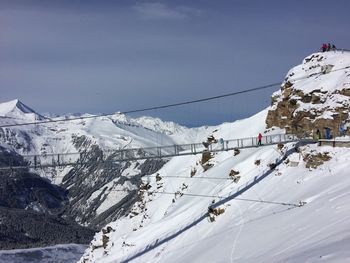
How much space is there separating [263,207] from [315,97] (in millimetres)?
16461

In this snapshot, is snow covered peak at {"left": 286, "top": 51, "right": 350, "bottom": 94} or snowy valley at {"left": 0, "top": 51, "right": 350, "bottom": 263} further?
snow covered peak at {"left": 286, "top": 51, "right": 350, "bottom": 94}

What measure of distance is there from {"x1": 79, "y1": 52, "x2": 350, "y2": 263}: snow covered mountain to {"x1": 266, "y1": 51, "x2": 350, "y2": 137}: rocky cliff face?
0.54 ft

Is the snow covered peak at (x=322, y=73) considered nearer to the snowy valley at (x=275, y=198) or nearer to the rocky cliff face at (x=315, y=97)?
the rocky cliff face at (x=315, y=97)

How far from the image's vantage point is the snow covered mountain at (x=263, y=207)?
26438 mm

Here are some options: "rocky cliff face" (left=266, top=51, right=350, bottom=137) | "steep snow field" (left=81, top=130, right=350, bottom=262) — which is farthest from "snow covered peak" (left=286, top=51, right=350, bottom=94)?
"steep snow field" (left=81, top=130, right=350, bottom=262)

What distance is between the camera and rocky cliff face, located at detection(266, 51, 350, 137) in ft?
165

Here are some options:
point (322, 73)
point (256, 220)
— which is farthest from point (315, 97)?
point (256, 220)

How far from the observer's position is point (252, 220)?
3916 centimetres

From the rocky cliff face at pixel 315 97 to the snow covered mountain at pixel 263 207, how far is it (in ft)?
0.54

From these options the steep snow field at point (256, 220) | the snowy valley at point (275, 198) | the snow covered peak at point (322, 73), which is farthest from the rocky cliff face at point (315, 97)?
the steep snow field at point (256, 220)

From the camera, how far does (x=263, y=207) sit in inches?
1638

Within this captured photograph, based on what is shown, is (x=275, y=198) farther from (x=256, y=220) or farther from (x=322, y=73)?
(x=322, y=73)

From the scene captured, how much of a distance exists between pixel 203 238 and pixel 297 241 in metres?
19.1

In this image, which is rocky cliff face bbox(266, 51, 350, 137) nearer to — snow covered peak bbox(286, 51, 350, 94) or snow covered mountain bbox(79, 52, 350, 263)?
snow covered peak bbox(286, 51, 350, 94)
